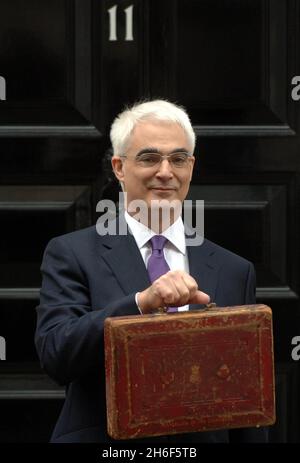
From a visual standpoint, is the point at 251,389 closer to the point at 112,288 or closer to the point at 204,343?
the point at 204,343

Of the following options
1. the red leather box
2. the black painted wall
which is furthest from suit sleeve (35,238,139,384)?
the black painted wall

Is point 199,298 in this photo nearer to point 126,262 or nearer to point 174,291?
point 174,291

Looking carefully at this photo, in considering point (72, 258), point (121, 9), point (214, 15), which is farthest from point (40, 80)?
point (72, 258)

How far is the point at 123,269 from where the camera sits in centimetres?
282

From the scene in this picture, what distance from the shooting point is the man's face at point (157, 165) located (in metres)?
2.77

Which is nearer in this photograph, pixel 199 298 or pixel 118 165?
pixel 199 298

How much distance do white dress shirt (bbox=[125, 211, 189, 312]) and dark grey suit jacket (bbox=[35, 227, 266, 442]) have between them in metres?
0.02

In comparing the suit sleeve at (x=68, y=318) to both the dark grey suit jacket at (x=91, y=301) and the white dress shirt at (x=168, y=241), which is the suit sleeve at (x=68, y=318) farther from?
the white dress shirt at (x=168, y=241)

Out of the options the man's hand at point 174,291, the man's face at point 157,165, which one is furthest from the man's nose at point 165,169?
the man's hand at point 174,291

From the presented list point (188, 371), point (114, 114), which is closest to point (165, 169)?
point (188, 371)

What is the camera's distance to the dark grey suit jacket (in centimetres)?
262

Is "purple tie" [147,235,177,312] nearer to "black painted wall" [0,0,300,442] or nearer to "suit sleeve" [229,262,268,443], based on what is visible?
"suit sleeve" [229,262,268,443]

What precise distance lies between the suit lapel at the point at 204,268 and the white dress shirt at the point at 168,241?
31 millimetres

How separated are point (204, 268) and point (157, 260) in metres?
0.14
